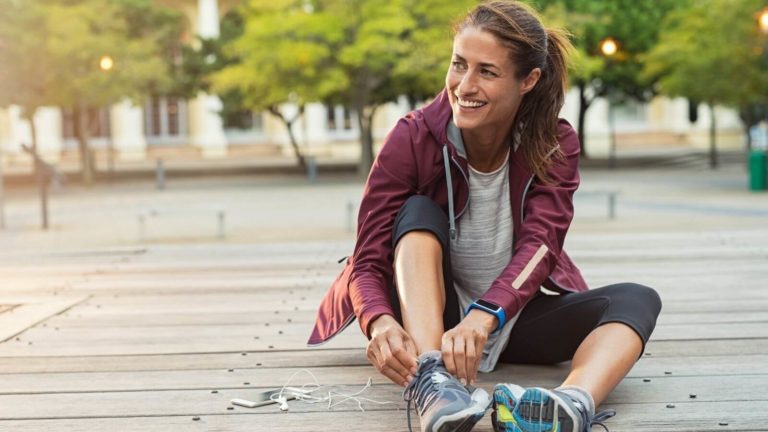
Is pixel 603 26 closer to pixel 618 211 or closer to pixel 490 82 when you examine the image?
pixel 618 211

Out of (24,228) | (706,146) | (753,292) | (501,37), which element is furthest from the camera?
(706,146)

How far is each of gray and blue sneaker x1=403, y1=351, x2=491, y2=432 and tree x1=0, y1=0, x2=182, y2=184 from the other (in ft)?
77.0

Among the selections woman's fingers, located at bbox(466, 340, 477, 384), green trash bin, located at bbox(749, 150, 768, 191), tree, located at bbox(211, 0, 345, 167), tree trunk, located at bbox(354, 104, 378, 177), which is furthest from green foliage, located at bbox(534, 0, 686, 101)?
woman's fingers, located at bbox(466, 340, 477, 384)

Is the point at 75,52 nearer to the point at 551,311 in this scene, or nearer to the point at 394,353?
the point at 551,311

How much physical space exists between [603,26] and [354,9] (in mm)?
10624

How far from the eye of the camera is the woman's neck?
379 centimetres

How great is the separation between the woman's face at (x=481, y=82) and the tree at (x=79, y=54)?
75.4 feet

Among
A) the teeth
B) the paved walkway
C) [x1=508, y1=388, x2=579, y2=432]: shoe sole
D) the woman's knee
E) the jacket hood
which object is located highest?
the teeth

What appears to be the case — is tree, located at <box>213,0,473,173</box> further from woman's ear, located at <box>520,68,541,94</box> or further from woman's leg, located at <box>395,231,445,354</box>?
woman's leg, located at <box>395,231,445,354</box>

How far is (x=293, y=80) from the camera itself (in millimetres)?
29672

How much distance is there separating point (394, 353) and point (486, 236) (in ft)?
2.50

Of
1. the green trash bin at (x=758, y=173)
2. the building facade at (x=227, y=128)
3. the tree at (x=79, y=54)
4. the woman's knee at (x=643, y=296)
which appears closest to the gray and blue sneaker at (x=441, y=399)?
the woman's knee at (x=643, y=296)

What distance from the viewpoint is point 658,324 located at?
16.9 feet

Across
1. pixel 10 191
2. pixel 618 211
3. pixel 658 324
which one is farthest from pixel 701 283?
pixel 10 191
